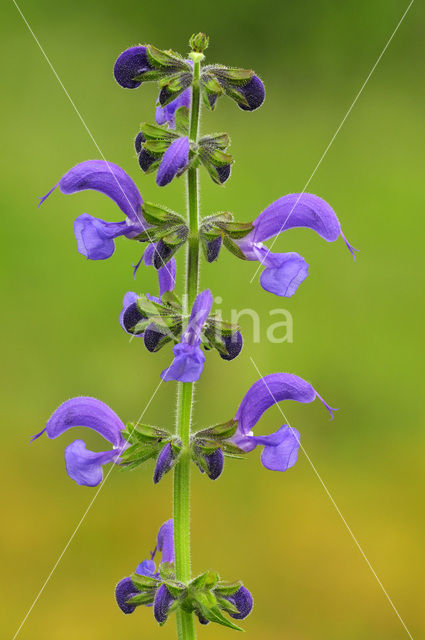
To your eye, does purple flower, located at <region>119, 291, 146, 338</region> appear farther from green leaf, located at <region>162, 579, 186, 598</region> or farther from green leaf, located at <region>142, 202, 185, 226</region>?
green leaf, located at <region>162, 579, 186, 598</region>

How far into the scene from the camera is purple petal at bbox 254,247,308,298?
8.25ft

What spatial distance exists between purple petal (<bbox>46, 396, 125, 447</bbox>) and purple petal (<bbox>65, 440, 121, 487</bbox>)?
107mm

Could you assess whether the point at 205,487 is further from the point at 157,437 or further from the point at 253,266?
the point at 157,437

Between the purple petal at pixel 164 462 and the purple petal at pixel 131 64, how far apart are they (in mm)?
1177

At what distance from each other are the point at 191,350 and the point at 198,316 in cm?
13

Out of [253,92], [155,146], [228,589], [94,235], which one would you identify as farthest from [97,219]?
[228,589]

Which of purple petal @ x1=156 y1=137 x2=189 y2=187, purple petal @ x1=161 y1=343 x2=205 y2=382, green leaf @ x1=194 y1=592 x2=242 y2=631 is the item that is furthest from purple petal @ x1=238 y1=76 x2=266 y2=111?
green leaf @ x1=194 y1=592 x2=242 y2=631

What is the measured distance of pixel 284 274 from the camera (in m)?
Answer: 2.54

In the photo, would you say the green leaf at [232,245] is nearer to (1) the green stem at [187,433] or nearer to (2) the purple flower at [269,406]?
(1) the green stem at [187,433]

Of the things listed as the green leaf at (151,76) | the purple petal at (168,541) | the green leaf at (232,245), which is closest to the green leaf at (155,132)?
the green leaf at (151,76)

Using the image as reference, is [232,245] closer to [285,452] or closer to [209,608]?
[285,452]

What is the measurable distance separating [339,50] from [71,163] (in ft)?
11.4

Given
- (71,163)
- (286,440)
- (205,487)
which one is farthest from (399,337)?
(286,440)

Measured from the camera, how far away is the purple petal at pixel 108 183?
2.58m
